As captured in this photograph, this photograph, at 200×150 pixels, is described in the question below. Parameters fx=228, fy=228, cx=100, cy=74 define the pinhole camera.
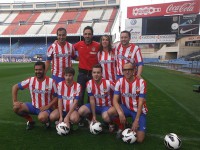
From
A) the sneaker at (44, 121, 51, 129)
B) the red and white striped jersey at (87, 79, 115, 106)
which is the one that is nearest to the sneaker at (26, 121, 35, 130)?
the sneaker at (44, 121, 51, 129)

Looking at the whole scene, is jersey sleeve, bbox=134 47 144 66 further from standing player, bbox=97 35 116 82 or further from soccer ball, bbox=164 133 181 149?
soccer ball, bbox=164 133 181 149

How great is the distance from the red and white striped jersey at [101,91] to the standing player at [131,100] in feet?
0.83

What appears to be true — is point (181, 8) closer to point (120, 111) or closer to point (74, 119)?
point (120, 111)

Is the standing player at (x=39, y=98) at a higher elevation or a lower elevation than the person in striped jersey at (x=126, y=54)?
lower

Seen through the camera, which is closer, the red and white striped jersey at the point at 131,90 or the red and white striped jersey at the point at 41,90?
the red and white striped jersey at the point at 131,90

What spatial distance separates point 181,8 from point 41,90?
78.8ft

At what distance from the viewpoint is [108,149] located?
321 cm

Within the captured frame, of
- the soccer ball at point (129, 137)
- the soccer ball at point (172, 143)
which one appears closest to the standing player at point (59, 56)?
the soccer ball at point (129, 137)

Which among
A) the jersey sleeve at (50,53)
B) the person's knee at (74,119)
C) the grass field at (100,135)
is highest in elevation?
the jersey sleeve at (50,53)

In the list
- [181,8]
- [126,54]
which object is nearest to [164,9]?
[181,8]

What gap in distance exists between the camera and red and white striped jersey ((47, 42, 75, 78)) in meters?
4.54

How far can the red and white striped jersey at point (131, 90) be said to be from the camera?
12.1 ft

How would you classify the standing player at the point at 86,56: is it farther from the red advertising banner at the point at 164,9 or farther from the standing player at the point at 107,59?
the red advertising banner at the point at 164,9

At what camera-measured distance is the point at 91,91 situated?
4.01m
